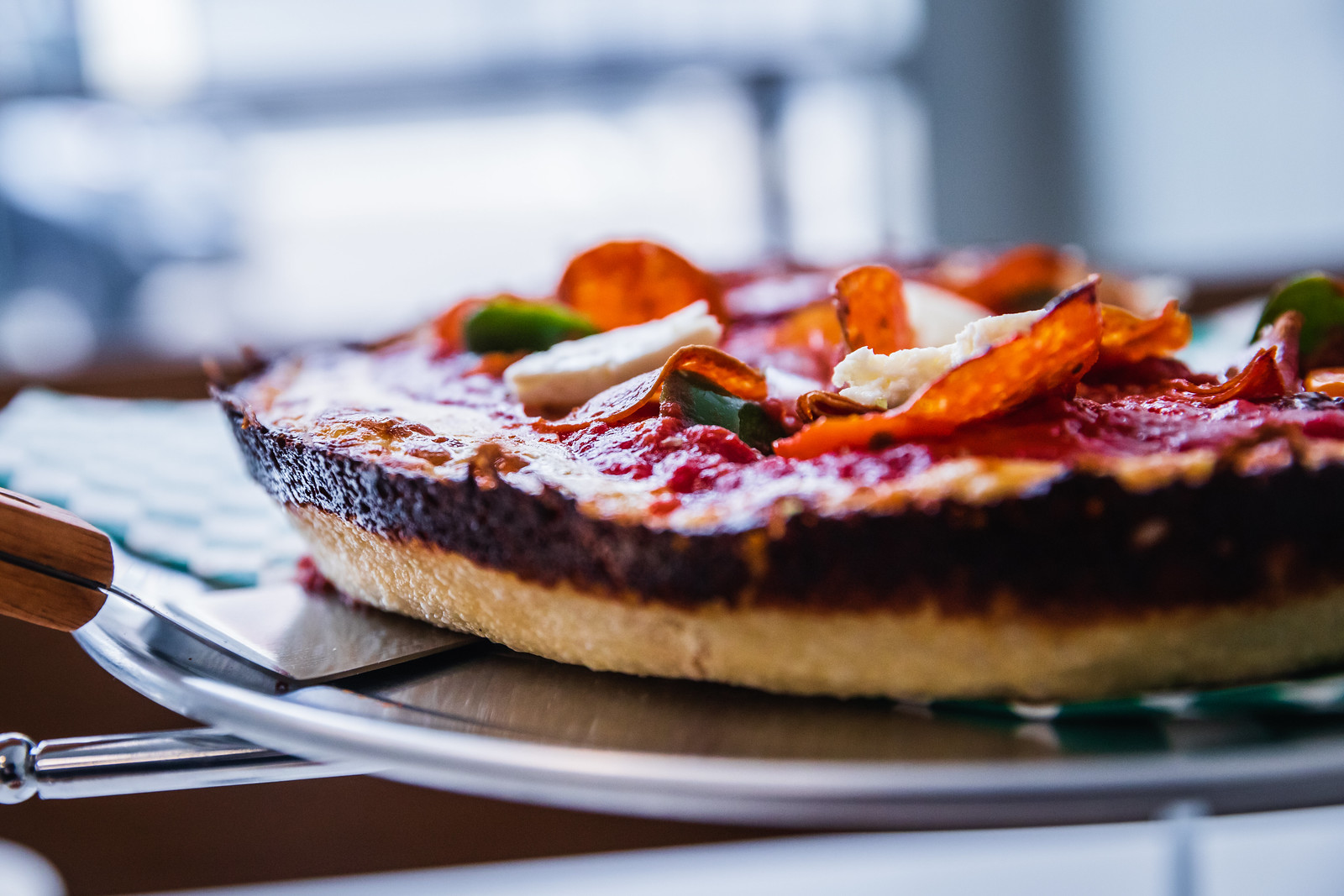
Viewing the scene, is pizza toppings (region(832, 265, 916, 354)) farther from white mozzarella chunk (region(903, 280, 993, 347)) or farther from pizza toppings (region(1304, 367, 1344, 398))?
pizza toppings (region(1304, 367, 1344, 398))

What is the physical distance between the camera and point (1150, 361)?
69 centimetres

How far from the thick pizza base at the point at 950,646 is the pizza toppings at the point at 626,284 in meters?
0.51


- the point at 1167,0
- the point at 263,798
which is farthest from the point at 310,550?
the point at 1167,0

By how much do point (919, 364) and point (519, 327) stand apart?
432 mm

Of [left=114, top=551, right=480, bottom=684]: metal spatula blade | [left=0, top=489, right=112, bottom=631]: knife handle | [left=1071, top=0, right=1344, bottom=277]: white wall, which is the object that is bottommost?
[left=114, top=551, right=480, bottom=684]: metal spatula blade

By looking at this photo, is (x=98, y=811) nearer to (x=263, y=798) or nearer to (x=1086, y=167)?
(x=263, y=798)

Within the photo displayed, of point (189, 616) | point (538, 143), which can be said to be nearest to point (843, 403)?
point (189, 616)

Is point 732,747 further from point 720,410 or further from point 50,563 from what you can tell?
point 50,563

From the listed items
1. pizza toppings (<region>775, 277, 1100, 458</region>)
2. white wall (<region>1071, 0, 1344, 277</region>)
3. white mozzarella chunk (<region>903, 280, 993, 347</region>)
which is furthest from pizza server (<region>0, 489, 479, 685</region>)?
white wall (<region>1071, 0, 1344, 277</region>)

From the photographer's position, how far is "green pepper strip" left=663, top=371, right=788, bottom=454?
1.97 ft

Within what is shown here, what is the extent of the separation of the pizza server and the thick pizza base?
0.35 ft

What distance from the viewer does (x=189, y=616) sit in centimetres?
60

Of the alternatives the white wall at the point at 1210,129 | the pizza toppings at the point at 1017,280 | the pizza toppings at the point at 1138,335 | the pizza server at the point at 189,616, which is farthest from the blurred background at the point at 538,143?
the pizza server at the point at 189,616

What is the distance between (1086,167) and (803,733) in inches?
145
